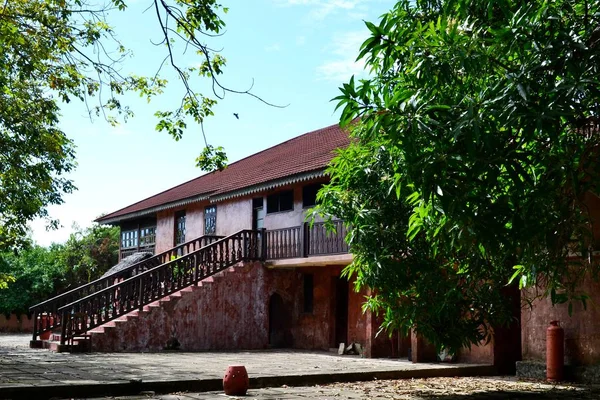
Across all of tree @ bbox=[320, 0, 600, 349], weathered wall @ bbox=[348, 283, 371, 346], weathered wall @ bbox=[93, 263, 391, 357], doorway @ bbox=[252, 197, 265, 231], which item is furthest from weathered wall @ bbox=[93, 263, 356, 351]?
tree @ bbox=[320, 0, 600, 349]

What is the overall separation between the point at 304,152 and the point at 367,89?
16023 millimetres

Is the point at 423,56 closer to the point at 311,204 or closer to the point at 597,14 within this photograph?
the point at 597,14

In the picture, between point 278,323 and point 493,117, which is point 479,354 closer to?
point 278,323

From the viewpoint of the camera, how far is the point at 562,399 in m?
10.2

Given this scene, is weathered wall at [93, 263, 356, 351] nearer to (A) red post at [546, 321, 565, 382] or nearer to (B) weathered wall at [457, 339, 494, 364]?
(B) weathered wall at [457, 339, 494, 364]

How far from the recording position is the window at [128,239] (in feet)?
101

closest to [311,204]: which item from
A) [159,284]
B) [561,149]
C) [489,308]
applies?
[159,284]

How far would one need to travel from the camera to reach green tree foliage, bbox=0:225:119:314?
3102 centimetres

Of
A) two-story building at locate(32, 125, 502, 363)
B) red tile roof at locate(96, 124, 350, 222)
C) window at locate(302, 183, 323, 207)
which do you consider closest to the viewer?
two-story building at locate(32, 125, 502, 363)

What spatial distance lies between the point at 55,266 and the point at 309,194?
18564 millimetres

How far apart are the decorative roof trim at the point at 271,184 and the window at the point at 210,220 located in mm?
787

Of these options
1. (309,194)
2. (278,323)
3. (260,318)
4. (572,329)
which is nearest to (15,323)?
(278,323)

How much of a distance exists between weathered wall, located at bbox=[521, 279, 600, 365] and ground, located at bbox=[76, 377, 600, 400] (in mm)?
816

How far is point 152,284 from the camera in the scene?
18.8 meters
